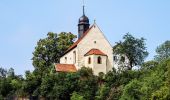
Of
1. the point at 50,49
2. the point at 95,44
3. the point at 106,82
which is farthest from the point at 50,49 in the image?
the point at 106,82

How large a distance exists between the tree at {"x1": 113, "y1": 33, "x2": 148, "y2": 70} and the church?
334 centimetres

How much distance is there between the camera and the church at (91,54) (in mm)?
72562

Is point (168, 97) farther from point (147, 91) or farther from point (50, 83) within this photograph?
point (50, 83)

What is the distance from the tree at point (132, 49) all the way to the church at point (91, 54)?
3.34 metres

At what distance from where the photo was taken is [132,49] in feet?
229

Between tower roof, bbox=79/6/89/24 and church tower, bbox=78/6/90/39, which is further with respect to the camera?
tower roof, bbox=79/6/89/24

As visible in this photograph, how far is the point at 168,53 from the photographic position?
215 ft

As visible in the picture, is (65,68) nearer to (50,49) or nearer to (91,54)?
(91,54)

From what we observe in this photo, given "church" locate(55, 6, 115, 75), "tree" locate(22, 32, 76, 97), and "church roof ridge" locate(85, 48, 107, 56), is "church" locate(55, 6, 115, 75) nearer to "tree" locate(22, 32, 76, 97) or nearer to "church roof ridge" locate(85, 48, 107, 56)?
"church roof ridge" locate(85, 48, 107, 56)

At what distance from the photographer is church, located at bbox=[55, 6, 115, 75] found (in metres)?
72.6

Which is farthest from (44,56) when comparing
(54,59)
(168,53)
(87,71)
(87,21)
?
(168,53)

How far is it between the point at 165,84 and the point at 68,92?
17.7 m

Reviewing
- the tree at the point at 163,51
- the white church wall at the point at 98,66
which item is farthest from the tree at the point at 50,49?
the tree at the point at 163,51

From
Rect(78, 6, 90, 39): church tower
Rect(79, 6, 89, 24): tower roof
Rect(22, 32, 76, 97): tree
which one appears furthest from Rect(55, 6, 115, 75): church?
Rect(22, 32, 76, 97): tree
